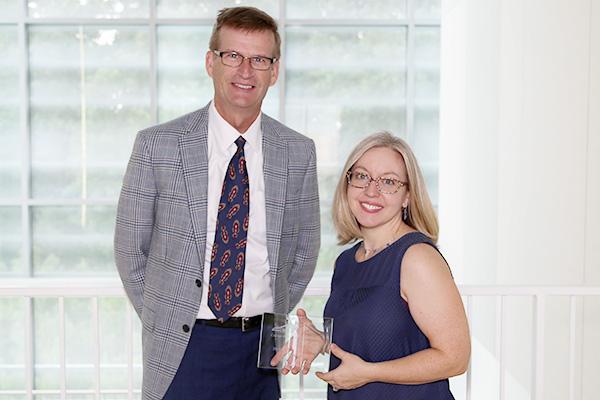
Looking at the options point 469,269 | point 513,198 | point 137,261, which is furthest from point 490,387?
point 137,261

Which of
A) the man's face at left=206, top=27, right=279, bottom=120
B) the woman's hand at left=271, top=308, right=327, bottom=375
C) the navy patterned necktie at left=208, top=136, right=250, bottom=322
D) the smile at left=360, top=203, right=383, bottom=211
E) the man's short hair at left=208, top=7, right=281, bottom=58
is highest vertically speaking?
the man's short hair at left=208, top=7, right=281, bottom=58

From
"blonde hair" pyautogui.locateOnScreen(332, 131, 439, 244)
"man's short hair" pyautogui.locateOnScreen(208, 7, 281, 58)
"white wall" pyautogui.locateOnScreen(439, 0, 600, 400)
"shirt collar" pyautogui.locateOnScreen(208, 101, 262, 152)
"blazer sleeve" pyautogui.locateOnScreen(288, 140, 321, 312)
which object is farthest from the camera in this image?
"white wall" pyautogui.locateOnScreen(439, 0, 600, 400)

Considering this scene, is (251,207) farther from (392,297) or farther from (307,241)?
(392,297)

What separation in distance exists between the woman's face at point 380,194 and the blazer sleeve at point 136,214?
587 millimetres

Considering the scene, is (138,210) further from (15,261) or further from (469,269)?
(15,261)

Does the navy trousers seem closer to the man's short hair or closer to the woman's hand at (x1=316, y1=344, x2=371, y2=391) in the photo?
the woman's hand at (x1=316, y1=344, x2=371, y2=391)

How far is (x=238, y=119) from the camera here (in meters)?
2.11

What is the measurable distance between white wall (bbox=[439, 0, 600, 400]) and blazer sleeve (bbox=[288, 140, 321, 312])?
55.0 inches

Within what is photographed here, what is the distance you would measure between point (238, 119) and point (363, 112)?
4.39 m

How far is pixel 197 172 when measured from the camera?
6.77 ft

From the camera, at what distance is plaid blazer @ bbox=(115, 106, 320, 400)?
80.0 inches

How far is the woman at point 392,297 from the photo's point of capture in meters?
1.69

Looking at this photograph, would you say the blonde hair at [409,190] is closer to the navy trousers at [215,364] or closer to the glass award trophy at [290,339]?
the glass award trophy at [290,339]

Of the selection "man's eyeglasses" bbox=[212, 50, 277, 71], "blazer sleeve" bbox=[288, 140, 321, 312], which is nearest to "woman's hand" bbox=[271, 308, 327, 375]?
"blazer sleeve" bbox=[288, 140, 321, 312]
